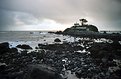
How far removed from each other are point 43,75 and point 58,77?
1.39 metres

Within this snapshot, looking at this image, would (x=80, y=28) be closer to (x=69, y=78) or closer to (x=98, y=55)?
(x=98, y=55)

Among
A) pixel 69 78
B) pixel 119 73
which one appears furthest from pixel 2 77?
pixel 119 73

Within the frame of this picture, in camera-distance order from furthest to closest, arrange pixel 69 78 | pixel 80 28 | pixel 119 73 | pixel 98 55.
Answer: pixel 80 28 → pixel 98 55 → pixel 119 73 → pixel 69 78

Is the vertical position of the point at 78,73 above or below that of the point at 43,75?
below

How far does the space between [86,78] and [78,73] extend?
4.28 ft

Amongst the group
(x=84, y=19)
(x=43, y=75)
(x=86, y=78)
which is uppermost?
(x=84, y=19)

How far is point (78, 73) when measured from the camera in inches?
567

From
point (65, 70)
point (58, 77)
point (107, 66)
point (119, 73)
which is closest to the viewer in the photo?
Result: point (58, 77)

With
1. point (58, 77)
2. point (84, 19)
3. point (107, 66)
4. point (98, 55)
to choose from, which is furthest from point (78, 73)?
point (84, 19)

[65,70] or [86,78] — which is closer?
[86,78]

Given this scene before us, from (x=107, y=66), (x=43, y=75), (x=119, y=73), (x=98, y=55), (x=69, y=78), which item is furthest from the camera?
(x=98, y=55)

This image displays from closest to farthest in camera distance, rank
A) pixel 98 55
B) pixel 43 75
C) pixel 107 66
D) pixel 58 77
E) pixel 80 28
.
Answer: pixel 43 75 < pixel 58 77 < pixel 107 66 < pixel 98 55 < pixel 80 28

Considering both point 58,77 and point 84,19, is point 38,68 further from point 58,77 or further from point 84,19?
point 84,19

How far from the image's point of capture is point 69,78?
1324 cm
